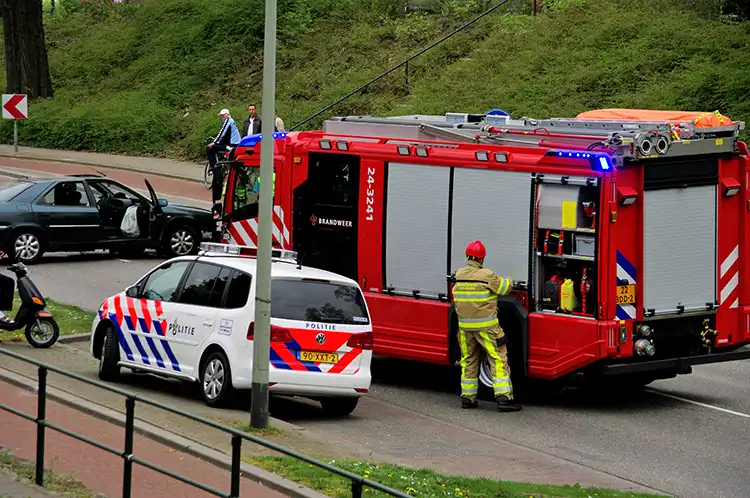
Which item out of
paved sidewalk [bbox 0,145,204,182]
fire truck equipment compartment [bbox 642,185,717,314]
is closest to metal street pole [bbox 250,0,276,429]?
fire truck equipment compartment [bbox 642,185,717,314]

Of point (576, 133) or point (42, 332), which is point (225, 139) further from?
point (576, 133)

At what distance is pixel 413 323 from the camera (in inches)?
628

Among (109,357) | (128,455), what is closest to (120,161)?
(109,357)

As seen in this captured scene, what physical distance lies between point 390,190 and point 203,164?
20973 mm

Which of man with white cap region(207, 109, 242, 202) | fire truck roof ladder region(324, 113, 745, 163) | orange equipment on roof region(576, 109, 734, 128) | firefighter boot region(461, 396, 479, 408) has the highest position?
man with white cap region(207, 109, 242, 202)

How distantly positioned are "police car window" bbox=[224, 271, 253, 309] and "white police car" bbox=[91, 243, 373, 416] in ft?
0.04

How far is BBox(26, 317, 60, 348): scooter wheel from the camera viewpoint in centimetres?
1697

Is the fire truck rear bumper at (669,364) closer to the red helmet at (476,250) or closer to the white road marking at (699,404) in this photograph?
the white road marking at (699,404)

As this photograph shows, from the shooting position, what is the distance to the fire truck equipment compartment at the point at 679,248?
1468cm

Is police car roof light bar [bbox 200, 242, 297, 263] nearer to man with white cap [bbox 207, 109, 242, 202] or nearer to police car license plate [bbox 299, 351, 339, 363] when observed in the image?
police car license plate [bbox 299, 351, 339, 363]

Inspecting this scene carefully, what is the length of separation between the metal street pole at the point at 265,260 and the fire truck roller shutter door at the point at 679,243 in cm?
432

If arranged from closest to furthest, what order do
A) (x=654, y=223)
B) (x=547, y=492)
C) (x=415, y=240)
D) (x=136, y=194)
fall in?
(x=547, y=492) → (x=654, y=223) → (x=415, y=240) → (x=136, y=194)

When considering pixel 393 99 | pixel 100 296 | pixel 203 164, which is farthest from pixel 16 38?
pixel 100 296

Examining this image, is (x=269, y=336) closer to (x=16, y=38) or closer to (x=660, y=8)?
(x=660, y=8)
